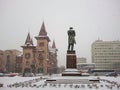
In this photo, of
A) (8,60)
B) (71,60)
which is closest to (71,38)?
(71,60)

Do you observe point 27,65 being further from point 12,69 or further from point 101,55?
point 101,55

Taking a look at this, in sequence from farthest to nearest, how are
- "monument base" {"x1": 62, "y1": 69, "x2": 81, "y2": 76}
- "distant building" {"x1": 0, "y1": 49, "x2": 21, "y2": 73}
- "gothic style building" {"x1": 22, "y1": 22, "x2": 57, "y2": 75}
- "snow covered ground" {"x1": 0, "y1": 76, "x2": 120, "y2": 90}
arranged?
"distant building" {"x1": 0, "y1": 49, "x2": 21, "y2": 73}
"gothic style building" {"x1": 22, "y1": 22, "x2": 57, "y2": 75}
"monument base" {"x1": 62, "y1": 69, "x2": 81, "y2": 76}
"snow covered ground" {"x1": 0, "y1": 76, "x2": 120, "y2": 90}

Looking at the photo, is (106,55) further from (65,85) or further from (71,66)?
(65,85)

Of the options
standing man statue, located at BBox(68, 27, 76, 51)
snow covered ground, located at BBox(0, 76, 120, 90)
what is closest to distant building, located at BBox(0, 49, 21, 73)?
standing man statue, located at BBox(68, 27, 76, 51)

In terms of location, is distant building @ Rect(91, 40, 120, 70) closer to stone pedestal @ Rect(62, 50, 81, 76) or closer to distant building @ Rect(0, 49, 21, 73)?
distant building @ Rect(0, 49, 21, 73)

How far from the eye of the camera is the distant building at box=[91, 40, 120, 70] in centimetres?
6412

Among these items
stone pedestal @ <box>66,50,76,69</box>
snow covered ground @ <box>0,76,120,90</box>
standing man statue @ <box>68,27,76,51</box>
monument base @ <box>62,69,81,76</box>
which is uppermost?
standing man statue @ <box>68,27,76,51</box>

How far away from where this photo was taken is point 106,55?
66875 millimetres

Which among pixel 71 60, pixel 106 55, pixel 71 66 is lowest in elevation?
pixel 71 66

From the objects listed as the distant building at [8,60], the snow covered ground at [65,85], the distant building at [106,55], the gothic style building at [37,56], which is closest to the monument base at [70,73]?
the snow covered ground at [65,85]

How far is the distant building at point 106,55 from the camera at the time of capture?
210 feet

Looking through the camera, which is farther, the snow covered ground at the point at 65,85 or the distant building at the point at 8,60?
the distant building at the point at 8,60

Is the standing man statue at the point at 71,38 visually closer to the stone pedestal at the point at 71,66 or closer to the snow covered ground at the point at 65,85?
the stone pedestal at the point at 71,66

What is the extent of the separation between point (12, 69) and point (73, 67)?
40.6 meters
